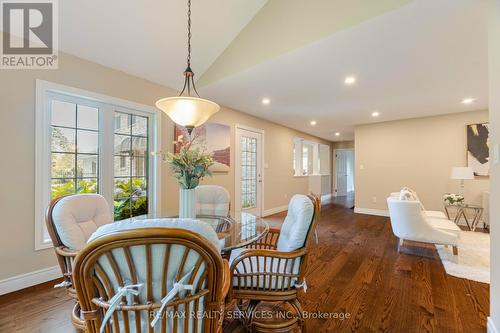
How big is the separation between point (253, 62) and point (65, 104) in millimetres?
2201

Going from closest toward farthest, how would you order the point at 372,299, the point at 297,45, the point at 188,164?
the point at 188,164 → the point at 372,299 → the point at 297,45

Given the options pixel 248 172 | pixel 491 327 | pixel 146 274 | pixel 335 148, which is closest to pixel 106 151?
pixel 146 274

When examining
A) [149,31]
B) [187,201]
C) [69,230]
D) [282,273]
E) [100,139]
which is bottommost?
[282,273]

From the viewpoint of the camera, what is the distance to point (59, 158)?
8.04ft

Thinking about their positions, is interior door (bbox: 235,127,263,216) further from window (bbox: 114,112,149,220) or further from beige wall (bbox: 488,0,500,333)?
beige wall (bbox: 488,0,500,333)

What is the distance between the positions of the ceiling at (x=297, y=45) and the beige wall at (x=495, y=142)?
1.35ft

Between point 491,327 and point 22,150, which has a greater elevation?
point 22,150

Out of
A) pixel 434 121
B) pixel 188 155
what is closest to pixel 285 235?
pixel 188 155

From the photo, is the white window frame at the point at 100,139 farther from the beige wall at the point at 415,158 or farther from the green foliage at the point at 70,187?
the beige wall at the point at 415,158

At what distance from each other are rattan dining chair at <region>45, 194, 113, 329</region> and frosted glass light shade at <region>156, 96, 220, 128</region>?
93 centimetres

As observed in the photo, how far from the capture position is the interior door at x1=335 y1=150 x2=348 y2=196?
9406mm

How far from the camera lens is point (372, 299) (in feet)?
6.50

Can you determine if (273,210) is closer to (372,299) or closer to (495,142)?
(372,299)

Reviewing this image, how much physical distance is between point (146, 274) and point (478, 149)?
626 cm
